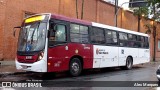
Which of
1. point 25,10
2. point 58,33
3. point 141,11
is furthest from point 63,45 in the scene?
point 141,11

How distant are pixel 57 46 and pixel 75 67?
187 cm

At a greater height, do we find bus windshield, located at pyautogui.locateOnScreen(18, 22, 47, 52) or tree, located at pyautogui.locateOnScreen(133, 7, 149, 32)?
tree, located at pyautogui.locateOnScreen(133, 7, 149, 32)

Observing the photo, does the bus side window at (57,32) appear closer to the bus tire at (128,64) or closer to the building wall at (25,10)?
the building wall at (25,10)

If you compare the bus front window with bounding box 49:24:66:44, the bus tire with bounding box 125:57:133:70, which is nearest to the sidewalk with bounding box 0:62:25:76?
the bus front window with bounding box 49:24:66:44

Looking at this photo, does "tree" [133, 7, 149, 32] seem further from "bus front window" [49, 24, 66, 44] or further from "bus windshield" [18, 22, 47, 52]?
"bus windshield" [18, 22, 47, 52]

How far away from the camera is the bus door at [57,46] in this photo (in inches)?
543

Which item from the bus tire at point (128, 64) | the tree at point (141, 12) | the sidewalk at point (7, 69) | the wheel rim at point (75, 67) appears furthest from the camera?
the tree at point (141, 12)

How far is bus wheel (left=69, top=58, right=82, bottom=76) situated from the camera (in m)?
15.2

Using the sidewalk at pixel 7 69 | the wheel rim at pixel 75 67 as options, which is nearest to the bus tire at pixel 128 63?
the wheel rim at pixel 75 67

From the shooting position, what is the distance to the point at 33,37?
13945mm

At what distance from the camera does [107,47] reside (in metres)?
18.2

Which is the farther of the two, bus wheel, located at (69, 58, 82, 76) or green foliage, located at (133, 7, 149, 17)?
green foliage, located at (133, 7, 149, 17)

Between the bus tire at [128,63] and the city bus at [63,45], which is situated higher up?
the city bus at [63,45]

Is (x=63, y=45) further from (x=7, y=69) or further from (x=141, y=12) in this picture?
(x=141, y=12)
